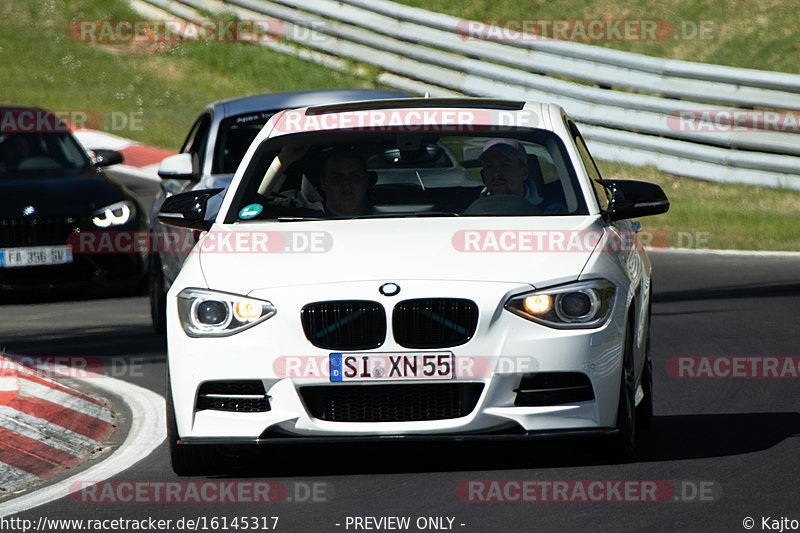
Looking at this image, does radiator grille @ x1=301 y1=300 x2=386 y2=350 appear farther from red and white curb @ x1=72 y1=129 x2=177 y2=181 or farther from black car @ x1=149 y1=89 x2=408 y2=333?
red and white curb @ x1=72 y1=129 x2=177 y2=181

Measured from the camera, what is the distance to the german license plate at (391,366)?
616cm

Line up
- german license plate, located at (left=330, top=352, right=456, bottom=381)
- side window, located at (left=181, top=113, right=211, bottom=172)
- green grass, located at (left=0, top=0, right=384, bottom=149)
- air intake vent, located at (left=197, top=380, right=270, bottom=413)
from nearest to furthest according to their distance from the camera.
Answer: german license plate, located at (left=330, top=352, right=456, bottom=381) < air intake vent, located at (left=197, top=380, right=270, bottom=413) < side window, located at (left=181, top=113, right=211, bottom=172) < green grass, located at (left=0, top=0, right=384, bottom=149)

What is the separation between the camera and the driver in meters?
7.38

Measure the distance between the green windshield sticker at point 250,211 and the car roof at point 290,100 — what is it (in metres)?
4.21

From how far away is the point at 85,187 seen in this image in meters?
13.6

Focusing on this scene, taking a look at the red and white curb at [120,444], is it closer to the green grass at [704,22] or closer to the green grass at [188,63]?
the green grass at [188,63]

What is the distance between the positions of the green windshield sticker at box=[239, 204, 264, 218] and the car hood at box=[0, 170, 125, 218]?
6.13 metres

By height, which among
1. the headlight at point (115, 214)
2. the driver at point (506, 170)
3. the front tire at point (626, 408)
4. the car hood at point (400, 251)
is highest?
the driver at point (506, 170)

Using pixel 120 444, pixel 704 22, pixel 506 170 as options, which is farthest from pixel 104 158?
pixel 704 22

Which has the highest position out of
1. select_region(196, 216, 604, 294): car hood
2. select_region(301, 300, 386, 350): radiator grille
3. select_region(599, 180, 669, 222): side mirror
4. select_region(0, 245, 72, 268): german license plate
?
select_region(599, 180, 669, 222): side mirror

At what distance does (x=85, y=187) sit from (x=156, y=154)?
699 cm

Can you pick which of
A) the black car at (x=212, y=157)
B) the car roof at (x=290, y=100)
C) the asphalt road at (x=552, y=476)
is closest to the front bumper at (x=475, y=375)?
the asphalt road at (x=552, y=476)

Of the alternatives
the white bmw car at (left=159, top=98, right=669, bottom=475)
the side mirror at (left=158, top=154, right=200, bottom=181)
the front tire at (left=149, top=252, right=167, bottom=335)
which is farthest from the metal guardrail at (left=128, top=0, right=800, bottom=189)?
the white bmw car at (left=159, top=98, right=669, bottom=475)

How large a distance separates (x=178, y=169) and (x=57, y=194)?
2.88 meters
